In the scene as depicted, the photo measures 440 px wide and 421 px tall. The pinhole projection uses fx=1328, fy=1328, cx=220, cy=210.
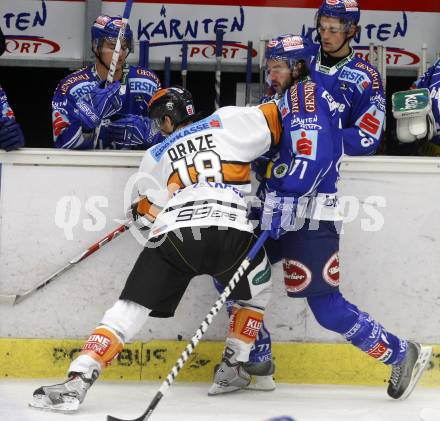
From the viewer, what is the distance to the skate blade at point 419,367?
15.8 ft

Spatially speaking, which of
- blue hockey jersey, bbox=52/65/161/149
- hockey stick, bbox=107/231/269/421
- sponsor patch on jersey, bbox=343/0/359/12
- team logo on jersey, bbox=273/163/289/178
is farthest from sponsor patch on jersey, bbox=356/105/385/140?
blue hockey jersey, bbox=52/65/161/149

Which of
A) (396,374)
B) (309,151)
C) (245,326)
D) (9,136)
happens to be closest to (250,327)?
(245,326)

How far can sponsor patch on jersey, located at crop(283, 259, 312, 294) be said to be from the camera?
4.73 m

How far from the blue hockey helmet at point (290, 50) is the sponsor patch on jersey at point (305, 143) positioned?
293mm

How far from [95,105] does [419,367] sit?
5.22ft

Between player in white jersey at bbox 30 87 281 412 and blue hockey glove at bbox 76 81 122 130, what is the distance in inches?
15.4

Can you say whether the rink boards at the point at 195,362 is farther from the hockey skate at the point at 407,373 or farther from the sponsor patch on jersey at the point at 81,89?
the sponsor patch on jersey at the point at 81,89

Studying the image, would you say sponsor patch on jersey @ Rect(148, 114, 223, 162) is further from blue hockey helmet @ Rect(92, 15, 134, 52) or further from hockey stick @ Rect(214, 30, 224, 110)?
hockey stick @ Rect(214, 30, 224, 110)

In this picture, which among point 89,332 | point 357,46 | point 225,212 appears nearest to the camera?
point 225,212

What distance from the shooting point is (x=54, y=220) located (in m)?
5.10

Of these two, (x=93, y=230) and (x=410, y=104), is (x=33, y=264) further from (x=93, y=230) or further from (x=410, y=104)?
(x=410, y=104)

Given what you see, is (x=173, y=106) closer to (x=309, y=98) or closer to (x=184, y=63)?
(x=309, y=98)

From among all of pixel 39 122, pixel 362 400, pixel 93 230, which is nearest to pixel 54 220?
pixel 93 230

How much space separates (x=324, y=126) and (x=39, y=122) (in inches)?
104
